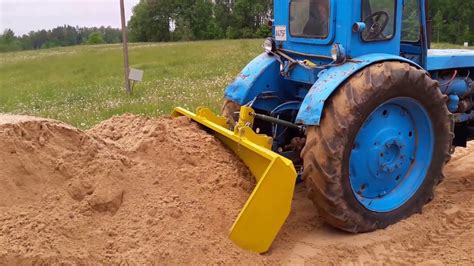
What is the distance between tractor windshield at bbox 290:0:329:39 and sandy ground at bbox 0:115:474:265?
4.19 feet

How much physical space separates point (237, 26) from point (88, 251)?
57.5 meters

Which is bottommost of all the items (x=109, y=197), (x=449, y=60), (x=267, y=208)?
(x=267, y=208)

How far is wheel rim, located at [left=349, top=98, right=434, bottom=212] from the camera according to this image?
13.7 ft

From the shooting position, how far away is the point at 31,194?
3.41 meters

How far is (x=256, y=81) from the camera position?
16.0 ft

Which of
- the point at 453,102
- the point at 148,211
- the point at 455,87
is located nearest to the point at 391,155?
the point at 453,102

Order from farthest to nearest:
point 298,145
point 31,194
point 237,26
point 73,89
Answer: point 237,26, point 73,89, point 298,145, point 31,194

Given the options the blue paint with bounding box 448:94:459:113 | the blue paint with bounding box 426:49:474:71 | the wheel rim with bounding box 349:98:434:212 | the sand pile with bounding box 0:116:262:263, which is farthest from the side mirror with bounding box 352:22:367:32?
the blue paint with bounding box 448:94:459:113

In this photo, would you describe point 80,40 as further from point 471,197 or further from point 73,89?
point 471,197

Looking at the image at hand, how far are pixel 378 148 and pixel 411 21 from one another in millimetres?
1542

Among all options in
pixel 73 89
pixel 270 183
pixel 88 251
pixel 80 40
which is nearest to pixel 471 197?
pixel 270 183

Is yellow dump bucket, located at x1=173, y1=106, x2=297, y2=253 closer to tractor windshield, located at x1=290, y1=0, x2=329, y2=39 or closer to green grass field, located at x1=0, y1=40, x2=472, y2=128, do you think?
tractor windshield, located at x1=290, y1=0, x2=329, y2=39

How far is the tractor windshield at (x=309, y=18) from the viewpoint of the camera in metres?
4.36

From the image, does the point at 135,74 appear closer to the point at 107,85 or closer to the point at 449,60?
the point at 107,85
